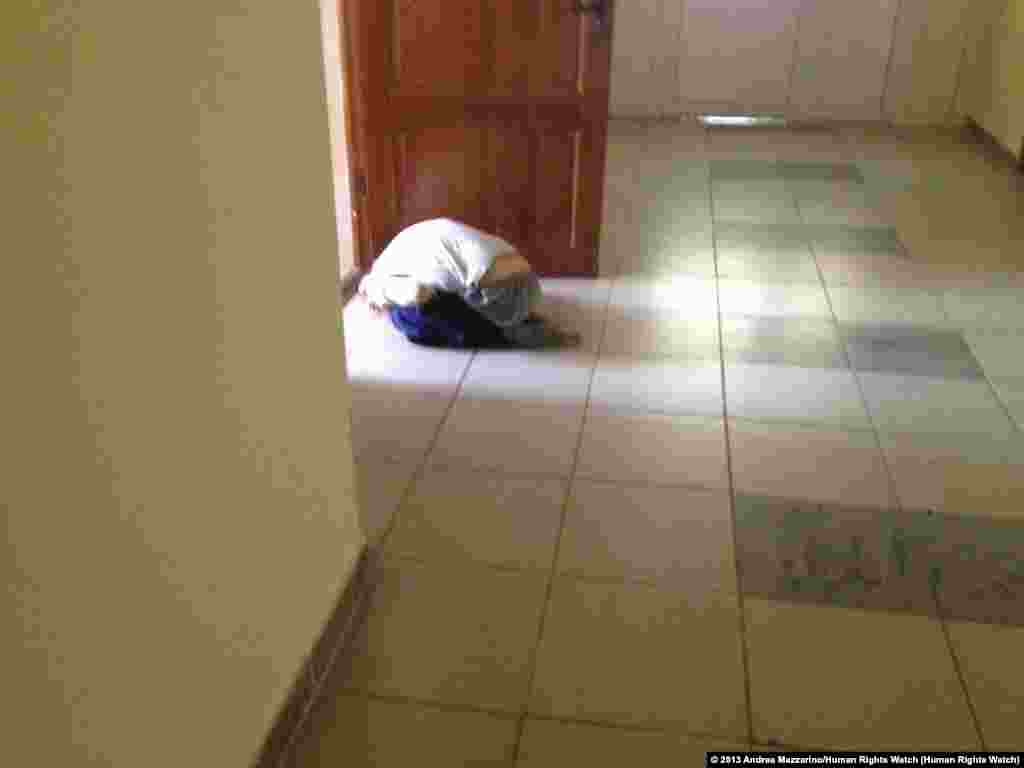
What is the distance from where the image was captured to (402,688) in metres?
1.70

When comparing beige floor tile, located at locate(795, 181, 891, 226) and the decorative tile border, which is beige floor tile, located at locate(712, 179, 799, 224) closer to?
beige floor tile, located at locate(795, 181, 891, 226)

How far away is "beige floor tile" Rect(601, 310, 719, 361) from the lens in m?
2.99

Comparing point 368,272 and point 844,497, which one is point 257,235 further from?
point 368,272

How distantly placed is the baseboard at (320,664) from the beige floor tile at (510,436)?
500mm

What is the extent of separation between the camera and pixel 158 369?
1047 millimetres

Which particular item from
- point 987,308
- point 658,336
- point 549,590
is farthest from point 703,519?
point 987,308

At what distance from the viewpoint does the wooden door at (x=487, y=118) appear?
3.24m

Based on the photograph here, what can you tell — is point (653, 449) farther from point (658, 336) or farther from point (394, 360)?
point (394, 360)

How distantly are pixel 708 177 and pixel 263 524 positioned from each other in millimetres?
4044

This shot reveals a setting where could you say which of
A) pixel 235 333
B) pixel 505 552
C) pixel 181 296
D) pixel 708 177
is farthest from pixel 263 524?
pixel 708 177

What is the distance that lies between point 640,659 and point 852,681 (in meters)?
0.40

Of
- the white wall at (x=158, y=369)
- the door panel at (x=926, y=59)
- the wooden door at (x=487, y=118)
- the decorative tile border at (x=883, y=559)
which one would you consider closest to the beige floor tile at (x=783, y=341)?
the wooden door at (x=487, y=118)

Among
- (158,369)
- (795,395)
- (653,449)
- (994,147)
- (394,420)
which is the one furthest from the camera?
(994,147)

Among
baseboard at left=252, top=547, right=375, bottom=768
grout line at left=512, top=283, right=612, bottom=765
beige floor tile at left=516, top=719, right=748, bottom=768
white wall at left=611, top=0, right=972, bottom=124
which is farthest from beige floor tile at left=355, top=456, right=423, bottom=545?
white wall at left=611, top=0, right=972, bottom=124
